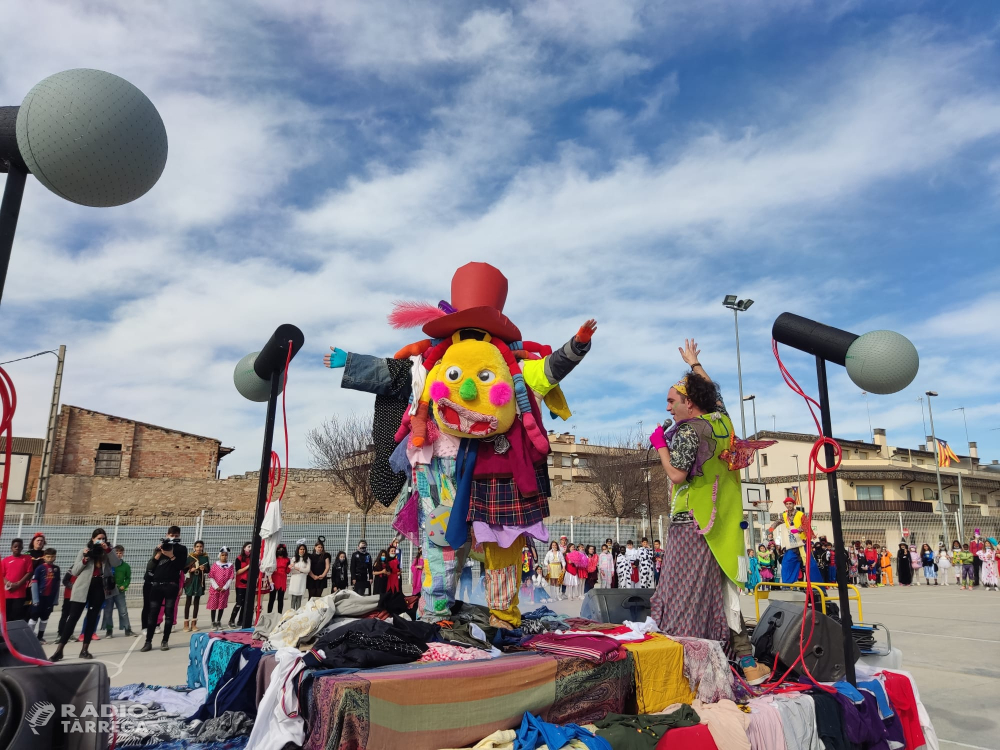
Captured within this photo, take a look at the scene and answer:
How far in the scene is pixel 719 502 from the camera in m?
4.54

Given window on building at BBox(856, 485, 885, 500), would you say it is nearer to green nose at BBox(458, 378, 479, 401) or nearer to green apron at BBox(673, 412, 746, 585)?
green apron at BBox(673, 412, 746, 585)

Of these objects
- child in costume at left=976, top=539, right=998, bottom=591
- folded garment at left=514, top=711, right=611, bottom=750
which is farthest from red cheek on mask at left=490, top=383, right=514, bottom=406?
child in costume at left=976, top=539, right=998, bottom=591

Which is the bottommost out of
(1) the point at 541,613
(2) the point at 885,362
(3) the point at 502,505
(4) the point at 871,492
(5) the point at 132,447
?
(1) the point at 541,613

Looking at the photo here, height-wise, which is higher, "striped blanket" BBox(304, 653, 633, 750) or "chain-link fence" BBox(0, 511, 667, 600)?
"chain-link fence" BBox(0, 511, 667, 600)

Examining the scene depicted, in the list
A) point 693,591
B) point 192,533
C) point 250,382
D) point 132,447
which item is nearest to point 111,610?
point 250,382

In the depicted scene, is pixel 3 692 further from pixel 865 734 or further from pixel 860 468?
pixel 860 468

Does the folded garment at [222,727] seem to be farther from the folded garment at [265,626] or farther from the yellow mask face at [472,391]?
the yellow mask face at [472,391]

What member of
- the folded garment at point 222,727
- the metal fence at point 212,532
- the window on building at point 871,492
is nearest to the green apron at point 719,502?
Answer: the folded garment at point 222,727

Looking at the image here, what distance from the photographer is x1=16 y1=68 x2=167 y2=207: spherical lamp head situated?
Result: 2.50m

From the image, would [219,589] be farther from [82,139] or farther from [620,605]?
[82,139]

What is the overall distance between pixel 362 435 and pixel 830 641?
2381cm

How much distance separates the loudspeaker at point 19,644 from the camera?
2615 millimetres

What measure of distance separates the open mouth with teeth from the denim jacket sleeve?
0.68 metres

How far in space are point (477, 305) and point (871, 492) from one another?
43599 mm
